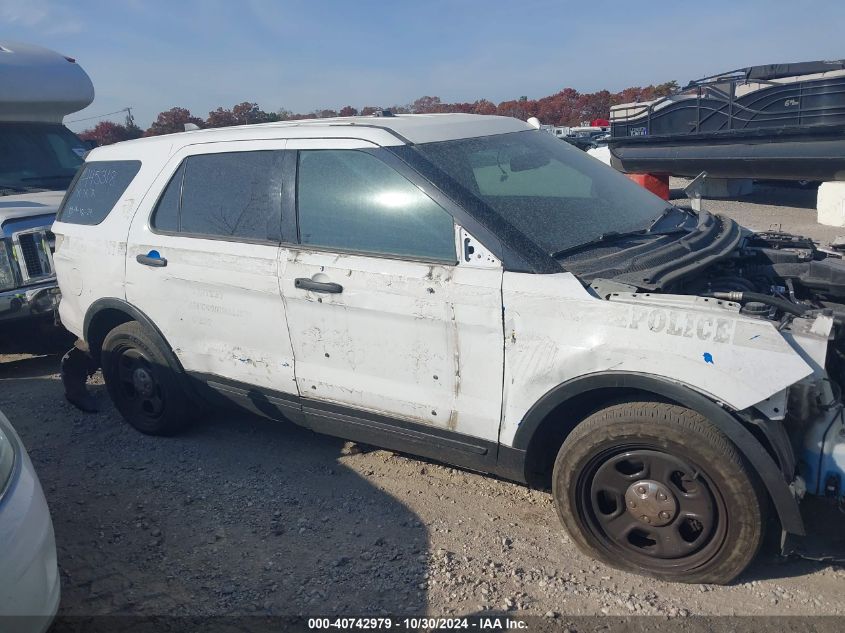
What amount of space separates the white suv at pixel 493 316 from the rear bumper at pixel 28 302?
53.9 inches

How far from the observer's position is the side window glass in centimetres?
327

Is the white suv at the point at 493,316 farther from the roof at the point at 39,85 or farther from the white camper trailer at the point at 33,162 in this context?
the roof at the point at 39,85

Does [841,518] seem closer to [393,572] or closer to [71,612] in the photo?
[393,572]

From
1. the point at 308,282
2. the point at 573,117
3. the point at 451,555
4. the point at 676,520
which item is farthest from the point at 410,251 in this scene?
the point at 573,117

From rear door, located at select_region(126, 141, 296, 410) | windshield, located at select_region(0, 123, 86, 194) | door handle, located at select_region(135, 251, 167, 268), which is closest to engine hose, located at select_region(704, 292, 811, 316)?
rear door, located at select_region(126, 141, 296, 410)

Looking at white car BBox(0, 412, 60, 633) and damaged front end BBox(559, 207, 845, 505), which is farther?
damaged front end BBox(559, 207, 845, 505)

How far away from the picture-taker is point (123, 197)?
14.7 feet

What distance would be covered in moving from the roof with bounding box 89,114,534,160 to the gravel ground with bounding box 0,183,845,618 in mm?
1802

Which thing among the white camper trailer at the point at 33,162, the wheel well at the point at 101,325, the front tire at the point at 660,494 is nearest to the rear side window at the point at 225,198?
the wheel well at the point at 101,325

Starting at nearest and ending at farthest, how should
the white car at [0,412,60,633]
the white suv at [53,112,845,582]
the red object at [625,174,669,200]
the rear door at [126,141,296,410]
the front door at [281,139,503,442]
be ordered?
1. the white car at [0,412,60,633]
2. the white suv at [53,112,845,582]
3. the front door at [281,139,503,442]
4. the rear door at [126,141,296,410]
5. the red object at [625,174,669,200]

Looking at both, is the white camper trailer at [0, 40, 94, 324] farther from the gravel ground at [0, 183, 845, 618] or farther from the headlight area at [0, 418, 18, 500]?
the headlight area at [0, 418, 18, 500]

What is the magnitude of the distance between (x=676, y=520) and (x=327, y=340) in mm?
1783

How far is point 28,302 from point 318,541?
11.9ft

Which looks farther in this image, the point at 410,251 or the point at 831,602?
the point at 410,251
